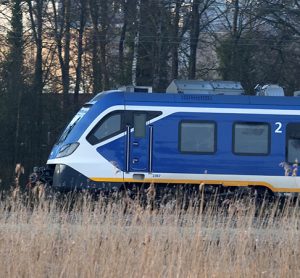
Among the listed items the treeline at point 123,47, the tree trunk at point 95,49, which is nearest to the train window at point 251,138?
the treeline at point 123,47

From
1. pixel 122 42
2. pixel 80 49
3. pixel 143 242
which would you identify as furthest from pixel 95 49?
pixel 143 242

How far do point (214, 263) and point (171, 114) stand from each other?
27.0ft

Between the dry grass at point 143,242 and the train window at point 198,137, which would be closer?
the dry grass at point 143,242

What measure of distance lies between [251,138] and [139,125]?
92.6 inches

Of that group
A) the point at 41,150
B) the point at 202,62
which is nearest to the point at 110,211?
the point at 41,150

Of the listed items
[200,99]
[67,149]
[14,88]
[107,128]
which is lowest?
[67,149]

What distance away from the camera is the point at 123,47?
3312 centimetres

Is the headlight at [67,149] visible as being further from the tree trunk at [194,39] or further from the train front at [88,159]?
the tree trunk at [194,39]

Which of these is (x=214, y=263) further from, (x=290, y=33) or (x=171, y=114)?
(x=290, y=33)

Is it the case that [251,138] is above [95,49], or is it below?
below

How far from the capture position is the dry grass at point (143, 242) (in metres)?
7.18

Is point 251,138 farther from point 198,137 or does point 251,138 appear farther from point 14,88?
point 14,88

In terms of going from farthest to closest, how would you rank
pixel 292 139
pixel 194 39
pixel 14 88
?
pixel 194 39, pixel 14 88, pixel 292 139

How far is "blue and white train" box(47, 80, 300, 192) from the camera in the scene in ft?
50.1
